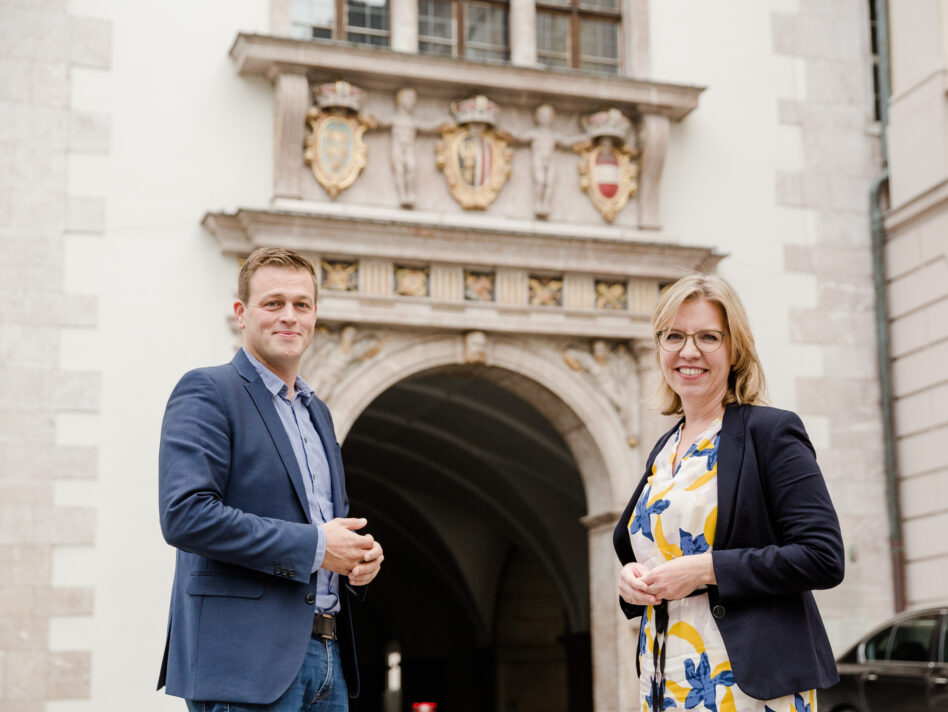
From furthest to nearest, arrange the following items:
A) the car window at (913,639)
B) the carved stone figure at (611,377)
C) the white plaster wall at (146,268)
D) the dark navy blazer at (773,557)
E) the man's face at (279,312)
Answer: the carved stone figure at (611,377) → the car window at (913,639) → the white plaster wall at (146,268) → the man's face at (279,312) → the dark navy blazer at (773,557)

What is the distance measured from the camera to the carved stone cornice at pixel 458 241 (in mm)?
9133

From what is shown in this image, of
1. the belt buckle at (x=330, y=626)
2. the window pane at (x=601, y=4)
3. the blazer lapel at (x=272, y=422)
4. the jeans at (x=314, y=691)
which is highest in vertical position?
the window pane at (x=601, y=4)

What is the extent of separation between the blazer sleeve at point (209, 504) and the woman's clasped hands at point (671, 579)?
0.70m

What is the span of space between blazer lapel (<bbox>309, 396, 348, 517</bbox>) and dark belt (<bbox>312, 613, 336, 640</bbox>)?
0.26 meters

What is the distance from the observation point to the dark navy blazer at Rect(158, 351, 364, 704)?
2.93m

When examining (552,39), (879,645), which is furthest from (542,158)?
(879,645)

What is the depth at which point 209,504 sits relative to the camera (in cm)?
292

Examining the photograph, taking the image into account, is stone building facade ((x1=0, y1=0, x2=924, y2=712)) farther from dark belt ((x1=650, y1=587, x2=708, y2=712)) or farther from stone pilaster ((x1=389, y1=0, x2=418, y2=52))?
dark belt ((x1=650, y1=587, x2=708, y2=712))

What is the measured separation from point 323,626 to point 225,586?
282mm

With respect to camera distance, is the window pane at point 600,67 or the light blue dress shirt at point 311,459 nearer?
the light blue dress shirt at point 311,459

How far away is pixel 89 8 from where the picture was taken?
924cm

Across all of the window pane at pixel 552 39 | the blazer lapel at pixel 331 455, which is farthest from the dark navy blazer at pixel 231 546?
the window pane at pixel 552 39

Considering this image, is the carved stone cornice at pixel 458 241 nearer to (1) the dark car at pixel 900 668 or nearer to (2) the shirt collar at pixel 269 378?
(1) the dark car at pixel 900 668

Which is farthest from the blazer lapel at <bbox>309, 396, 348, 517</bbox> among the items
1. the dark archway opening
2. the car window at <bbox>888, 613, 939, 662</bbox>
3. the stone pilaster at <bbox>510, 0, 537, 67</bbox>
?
the dark archway opening
